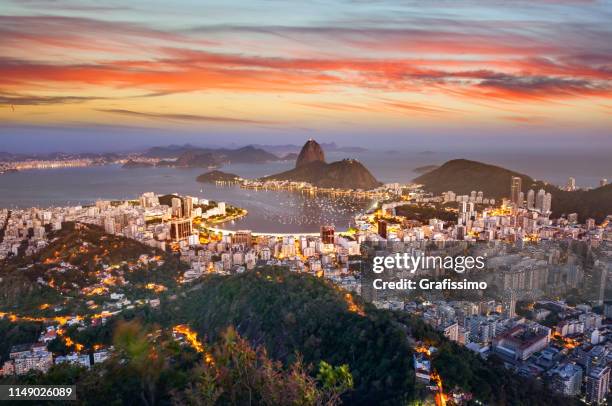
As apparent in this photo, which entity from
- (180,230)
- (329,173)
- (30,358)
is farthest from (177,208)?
(30,358)

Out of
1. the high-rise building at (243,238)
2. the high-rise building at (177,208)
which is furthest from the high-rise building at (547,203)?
the high-rise building at (177,208)

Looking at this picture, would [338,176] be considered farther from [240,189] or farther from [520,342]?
[520,342]

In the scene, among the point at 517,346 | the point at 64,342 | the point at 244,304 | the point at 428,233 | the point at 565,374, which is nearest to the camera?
the point at 565,374

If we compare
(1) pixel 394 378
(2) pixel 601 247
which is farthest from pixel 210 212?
(1) pixel 394 378

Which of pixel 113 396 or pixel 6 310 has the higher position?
pixel 113 396

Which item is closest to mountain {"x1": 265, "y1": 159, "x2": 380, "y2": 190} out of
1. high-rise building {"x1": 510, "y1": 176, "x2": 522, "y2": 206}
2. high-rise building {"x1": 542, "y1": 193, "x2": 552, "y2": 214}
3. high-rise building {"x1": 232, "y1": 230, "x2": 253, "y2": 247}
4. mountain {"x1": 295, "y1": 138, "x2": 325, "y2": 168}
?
mountain {"x1": 295, "y1": 138, "x2": 325, "y2": 168}

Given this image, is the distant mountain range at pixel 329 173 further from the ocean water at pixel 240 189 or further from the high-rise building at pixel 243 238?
the high-rise building at pixel 243 238

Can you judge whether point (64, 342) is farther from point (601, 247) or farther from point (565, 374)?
point (601, 247)
